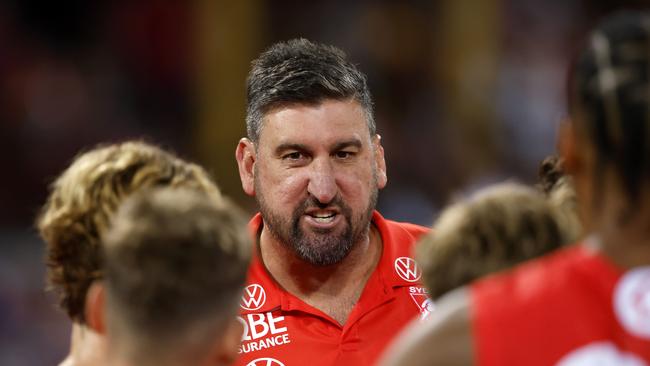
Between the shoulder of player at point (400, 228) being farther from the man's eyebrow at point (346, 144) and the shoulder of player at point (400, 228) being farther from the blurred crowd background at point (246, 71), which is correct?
the blurred crowd background at point (246, 71)

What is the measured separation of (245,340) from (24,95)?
6.71 metres

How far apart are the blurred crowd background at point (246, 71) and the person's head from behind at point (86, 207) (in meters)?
6.20

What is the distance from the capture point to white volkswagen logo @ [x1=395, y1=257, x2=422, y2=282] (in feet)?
10.7

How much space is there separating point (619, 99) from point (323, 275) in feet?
5.96

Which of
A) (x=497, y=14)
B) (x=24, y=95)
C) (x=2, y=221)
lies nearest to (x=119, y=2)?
(x=24, y=95)

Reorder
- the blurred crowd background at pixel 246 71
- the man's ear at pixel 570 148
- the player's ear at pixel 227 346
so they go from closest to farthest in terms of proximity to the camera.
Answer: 1. the man's ear at pixel 570 148
2. the player's ear at pixel 227 346
3. the blurred crowd background at pixel 246 71

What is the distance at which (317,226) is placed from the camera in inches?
125

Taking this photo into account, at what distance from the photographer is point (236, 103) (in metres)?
9.77

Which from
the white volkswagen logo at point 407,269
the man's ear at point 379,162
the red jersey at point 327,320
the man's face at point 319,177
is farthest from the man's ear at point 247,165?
the white volkswagen logo at point 407,269

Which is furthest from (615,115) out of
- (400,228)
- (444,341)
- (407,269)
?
(400,228)

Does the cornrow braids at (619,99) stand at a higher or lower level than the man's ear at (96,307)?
lower

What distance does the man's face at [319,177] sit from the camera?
3.17m

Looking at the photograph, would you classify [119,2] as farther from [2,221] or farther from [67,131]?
[2,221]

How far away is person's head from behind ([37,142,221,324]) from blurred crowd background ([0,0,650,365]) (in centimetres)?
620
